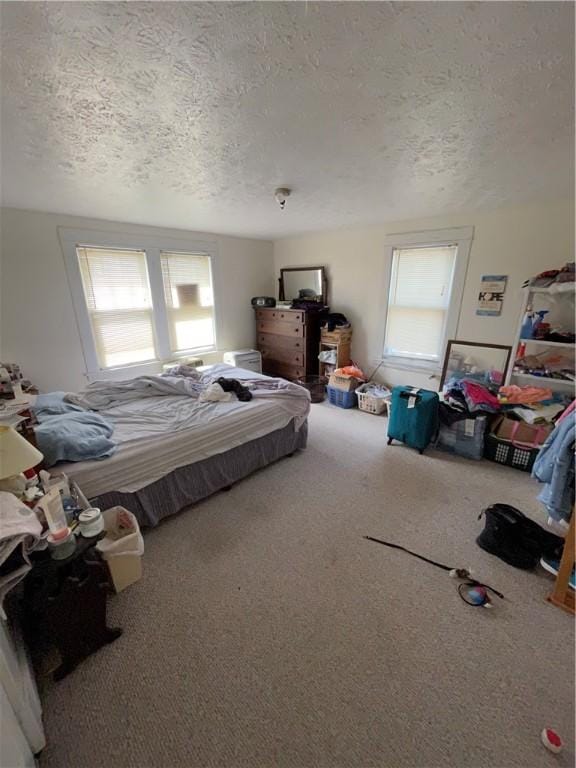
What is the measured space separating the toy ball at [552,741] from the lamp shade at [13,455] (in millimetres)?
2073

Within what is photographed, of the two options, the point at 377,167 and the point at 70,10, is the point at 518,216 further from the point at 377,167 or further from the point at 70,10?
the point at 70,10

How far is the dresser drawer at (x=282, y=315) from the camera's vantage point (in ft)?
14.1

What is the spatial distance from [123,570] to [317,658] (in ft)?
3.36

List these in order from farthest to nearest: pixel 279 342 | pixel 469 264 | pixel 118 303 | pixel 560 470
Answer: pixel 279 342
pixel 118 303
pixel 469 264
pixel 560 470

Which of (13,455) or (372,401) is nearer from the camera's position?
(13,455)

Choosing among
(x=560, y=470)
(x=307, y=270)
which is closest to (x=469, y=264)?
(x=307, y=270)

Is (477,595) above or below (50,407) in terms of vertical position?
below

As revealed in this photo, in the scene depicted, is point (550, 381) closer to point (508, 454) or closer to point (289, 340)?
point (508, 454)

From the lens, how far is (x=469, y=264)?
3.18m

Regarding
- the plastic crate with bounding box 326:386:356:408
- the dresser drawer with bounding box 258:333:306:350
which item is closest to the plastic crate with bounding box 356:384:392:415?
the plastic crate with bounding box 326:386:356:408

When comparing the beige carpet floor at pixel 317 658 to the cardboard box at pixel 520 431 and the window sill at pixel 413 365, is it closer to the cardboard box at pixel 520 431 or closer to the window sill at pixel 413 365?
the cardboard box at pixel 520 431

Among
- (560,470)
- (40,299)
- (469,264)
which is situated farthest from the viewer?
(469,264)

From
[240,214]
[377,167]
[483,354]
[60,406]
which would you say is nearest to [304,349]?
[240,214]

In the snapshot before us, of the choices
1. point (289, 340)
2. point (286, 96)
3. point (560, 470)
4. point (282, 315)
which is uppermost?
point (286, 96)
